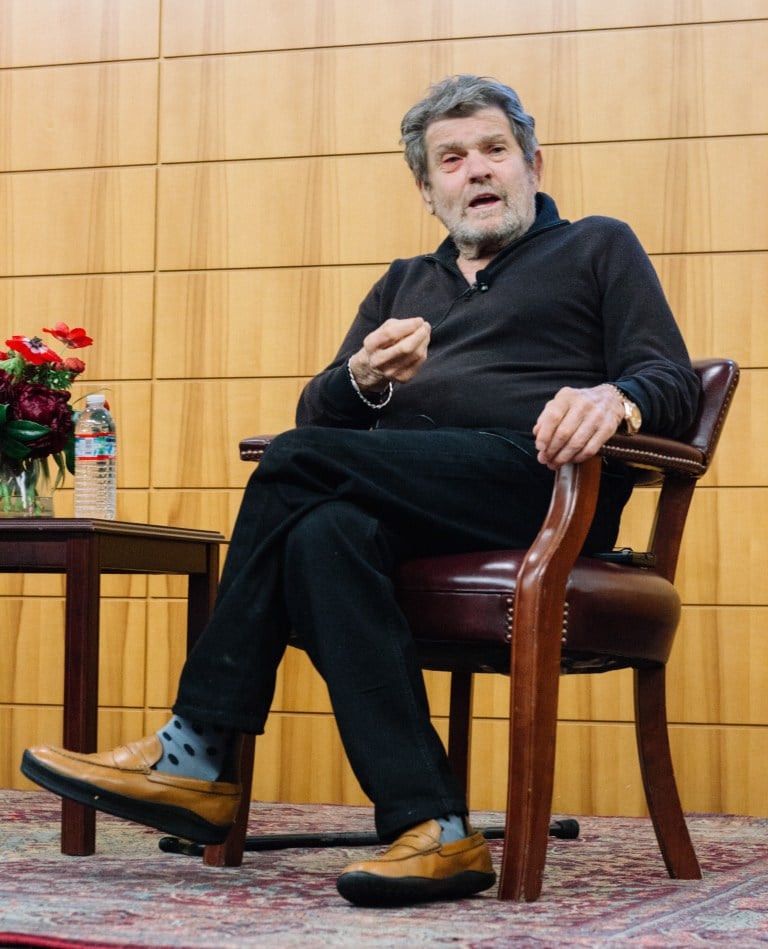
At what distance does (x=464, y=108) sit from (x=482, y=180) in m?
0.14

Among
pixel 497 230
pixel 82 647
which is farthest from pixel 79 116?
pixel 82 647

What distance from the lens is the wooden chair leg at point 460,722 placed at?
250cm

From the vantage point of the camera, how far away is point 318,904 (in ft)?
5.49

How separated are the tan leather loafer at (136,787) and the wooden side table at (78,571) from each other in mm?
545

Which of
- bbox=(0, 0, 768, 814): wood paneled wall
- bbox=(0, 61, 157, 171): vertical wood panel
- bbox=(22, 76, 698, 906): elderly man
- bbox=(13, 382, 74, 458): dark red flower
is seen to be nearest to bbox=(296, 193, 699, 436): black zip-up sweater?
bbox=(22, 76, 698, 906): elderly man

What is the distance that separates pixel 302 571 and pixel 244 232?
6.86 feet

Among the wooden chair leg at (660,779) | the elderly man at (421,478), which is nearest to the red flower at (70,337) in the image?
the elderly man at (421,478)

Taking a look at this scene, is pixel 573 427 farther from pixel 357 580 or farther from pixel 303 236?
pixel 303 236

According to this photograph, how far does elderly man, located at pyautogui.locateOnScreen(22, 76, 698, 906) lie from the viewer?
1.71m

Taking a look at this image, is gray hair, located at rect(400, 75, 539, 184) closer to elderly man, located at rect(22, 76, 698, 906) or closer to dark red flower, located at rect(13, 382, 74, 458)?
elderly man, located at rect(22, 76, 698, 906)

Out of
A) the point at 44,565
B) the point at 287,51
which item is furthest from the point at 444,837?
the point at 287,51

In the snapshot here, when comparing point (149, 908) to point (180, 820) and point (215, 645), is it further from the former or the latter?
point (215, 645)

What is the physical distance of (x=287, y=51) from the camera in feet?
12.1

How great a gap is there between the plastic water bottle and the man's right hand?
78 cm
